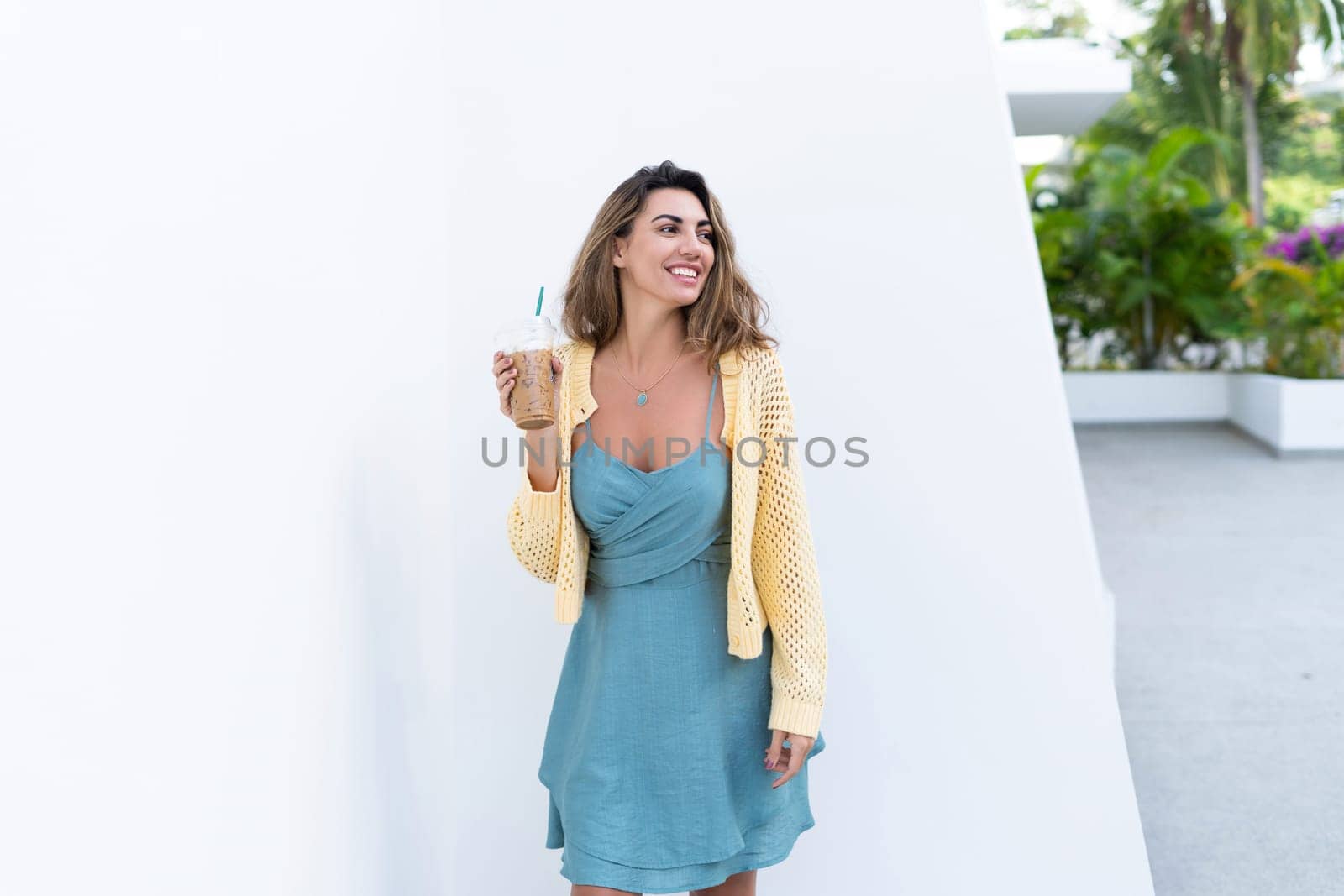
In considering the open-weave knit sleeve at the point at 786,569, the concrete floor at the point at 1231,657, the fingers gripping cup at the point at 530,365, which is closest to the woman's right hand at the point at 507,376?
the fingers gripping cup at the point at 530,365

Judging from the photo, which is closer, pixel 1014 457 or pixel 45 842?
pixel 45 842

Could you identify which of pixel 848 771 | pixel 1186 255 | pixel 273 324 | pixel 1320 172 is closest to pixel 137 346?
pixel 273 324

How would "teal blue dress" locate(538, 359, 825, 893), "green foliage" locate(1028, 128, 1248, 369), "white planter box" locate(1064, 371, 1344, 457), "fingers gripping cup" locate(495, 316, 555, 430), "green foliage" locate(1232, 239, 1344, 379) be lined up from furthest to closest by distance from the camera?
"green foliage" locate(1028, 128, 1248, 369)
"white planter box" locate(1064, 371, 1344, 457)
"green foliage" locate(1232, 239, 1344, 379)
"teal blue dress" locate(538, 359, 825, 893)
"fingers gripping cup" locate(495, 316, 555, 430)

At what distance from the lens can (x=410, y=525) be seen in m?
2.28

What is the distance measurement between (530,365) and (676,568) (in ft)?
1.43

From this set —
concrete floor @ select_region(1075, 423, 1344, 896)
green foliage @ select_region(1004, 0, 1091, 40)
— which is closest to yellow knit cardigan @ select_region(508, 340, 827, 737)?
concrete floor @ select_region(1075, 423, 1344, 896)

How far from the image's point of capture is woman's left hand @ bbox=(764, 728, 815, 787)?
1.92 m

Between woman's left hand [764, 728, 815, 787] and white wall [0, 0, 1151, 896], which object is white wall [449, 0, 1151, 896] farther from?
woman's left hand [764, 728, 815, 787]

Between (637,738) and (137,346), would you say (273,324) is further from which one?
(637,738)

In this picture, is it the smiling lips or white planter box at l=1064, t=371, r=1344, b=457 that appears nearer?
the smiling lips

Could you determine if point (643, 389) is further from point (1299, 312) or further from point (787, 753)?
point (1299, 312)

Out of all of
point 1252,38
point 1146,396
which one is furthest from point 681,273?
point 1252,38

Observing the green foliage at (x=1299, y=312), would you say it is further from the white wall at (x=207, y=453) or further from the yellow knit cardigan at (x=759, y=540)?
the white wall at (x=207, y=453)

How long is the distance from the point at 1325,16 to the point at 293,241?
17070 millimetres
